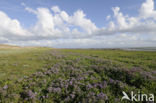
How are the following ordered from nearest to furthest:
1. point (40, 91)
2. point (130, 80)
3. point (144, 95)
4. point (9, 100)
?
point (9, 100) → point (144, 95) → point (40, 91) → point (130, 80)

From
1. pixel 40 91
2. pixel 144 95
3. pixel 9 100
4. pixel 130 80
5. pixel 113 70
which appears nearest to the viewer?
pixel 9 100

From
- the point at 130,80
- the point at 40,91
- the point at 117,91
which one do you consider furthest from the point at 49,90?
the point at 130,80

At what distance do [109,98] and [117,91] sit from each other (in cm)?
115

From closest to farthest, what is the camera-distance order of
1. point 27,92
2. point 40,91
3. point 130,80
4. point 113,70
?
point 27,92
point 40,91
point 130,80
point 113,70

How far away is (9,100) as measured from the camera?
438 centimetres

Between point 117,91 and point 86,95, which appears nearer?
point 86,95

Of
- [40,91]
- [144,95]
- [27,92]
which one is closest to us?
[144,95]

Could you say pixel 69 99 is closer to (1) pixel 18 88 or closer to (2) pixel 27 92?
(2) pixel 27 92

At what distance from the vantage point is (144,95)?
4.66 metres

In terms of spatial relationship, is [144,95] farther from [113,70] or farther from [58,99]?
[58,99]

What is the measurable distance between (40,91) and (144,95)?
6408mm

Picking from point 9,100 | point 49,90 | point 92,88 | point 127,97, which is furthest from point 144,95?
point 9,100

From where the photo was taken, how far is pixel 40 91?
5.35 metres

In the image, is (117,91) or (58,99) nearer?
(58,99)
